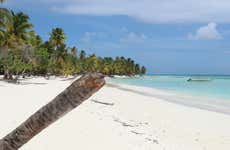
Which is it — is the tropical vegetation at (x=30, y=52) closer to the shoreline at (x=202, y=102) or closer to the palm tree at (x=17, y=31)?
the palm tree at (x=17, y=31)

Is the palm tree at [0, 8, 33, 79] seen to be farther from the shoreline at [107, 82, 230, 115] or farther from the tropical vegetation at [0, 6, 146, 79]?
the shoreline at [107, 82, 230, 115]

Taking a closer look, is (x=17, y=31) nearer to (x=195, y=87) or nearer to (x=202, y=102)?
(x=202, y=102)

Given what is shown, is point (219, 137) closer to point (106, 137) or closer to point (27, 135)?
point (106, 137)

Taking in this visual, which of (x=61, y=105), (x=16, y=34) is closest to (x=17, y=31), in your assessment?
(x=16, y=34)

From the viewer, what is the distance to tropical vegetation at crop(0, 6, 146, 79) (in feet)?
137

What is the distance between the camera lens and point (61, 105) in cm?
270

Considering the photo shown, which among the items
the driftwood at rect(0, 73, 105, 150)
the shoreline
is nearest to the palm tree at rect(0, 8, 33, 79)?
the shoreline

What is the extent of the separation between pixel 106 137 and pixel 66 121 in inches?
83.8

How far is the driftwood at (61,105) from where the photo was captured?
2641mm

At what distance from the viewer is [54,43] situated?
68250 mm

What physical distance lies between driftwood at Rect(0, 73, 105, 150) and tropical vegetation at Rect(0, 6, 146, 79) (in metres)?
0.70

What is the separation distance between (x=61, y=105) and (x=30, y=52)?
150ft

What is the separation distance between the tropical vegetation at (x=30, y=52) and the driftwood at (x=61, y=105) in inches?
27.5

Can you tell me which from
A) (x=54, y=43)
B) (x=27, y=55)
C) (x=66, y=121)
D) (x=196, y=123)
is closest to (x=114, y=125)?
(x=66, y=121)
